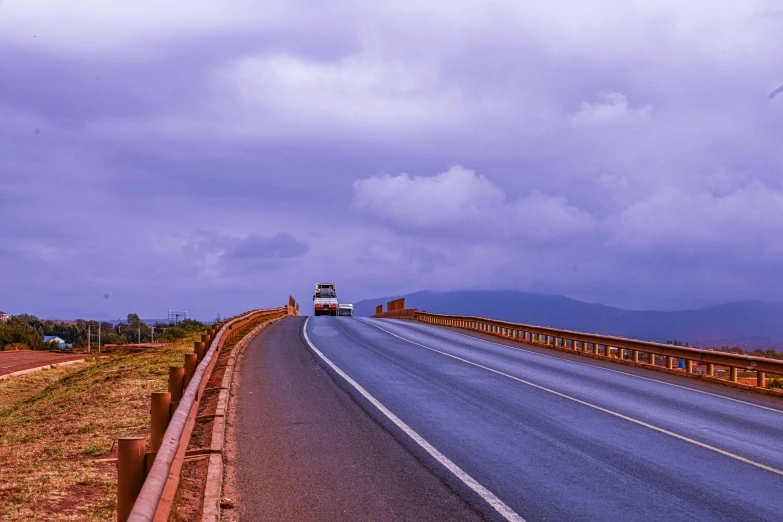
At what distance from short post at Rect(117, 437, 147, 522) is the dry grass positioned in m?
2.38

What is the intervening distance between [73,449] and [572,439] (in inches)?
271

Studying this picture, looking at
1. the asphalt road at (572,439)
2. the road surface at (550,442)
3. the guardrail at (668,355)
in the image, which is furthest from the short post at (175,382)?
the guardrail at (668,355)

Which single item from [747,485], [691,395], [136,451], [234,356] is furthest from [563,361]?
[136,451]

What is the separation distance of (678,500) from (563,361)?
53.1ft

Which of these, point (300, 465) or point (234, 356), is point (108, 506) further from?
point (234, 356)

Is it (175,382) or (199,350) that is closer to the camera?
(175,382)

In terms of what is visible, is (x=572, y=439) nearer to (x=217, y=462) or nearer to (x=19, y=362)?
(x=217, y=462)

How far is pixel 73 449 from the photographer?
1023 centimetres

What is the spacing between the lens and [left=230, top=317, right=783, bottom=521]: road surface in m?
7.46

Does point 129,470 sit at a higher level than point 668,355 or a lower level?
higher

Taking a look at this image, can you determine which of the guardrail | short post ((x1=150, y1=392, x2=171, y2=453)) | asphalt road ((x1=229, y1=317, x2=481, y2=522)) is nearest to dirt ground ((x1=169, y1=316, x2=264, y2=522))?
asphalt road ((x1=229, y1=317, x2=481, y2=522))

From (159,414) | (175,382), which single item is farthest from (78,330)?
(159,414)

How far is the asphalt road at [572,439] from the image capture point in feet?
24.4

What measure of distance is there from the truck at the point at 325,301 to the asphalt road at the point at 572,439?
155 ft
